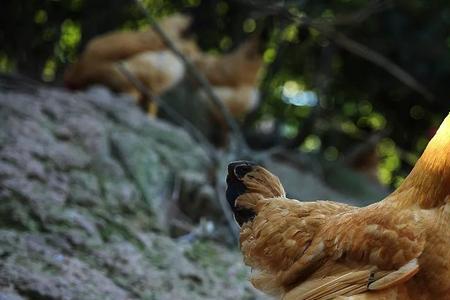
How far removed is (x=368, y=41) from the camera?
7098 mm

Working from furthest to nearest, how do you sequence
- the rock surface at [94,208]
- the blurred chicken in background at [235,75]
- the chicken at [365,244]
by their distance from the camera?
the blurred chicken in background at [235,75] → the rock surface at [94,208] → the chicken at [365,244]

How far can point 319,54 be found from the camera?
24.6ft

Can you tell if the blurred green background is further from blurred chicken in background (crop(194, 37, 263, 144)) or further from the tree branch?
the tree branch

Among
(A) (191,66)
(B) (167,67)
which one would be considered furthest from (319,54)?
(A) (191,66)

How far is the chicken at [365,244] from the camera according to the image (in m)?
2.30

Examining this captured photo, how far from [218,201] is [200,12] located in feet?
6.99

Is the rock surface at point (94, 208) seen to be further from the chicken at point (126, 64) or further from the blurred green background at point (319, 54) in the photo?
the blurred green background at point (319, 54)

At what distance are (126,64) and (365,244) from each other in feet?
13.2

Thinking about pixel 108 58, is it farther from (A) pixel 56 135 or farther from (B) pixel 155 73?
(A) pixel 56 135

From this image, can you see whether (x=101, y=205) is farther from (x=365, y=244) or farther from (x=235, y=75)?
(x=235, y=75)

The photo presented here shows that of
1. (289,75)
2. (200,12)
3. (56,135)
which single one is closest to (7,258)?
(56,135)

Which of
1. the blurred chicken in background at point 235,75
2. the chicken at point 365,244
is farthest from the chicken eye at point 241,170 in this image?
the blurred chicken in background at point 235,75

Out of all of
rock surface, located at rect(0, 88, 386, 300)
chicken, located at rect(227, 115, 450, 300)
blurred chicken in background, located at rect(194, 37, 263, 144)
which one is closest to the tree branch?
rock surface, located at rect(0, 88, 386, 300)

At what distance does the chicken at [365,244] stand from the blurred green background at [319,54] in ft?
7.41
